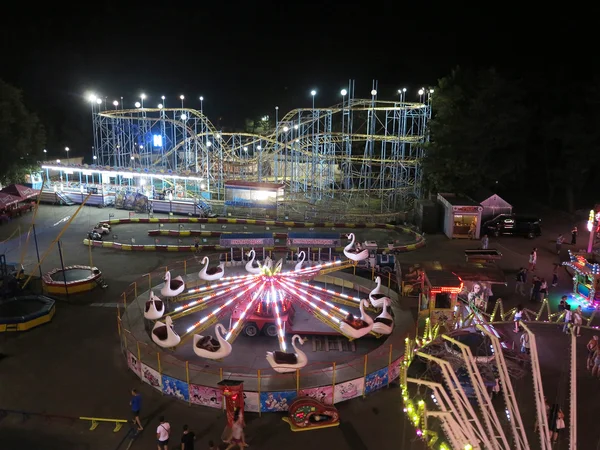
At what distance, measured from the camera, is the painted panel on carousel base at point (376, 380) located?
42.9 ft

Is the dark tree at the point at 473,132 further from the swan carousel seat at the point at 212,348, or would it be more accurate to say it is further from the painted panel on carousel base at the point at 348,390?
the swan carousel seat at the point at 212,348

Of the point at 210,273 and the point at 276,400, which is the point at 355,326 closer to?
the point at 276,400

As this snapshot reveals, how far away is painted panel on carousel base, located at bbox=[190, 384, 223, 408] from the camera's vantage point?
40.8 feet

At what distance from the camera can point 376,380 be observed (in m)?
13.2

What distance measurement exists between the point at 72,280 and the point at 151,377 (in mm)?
8895

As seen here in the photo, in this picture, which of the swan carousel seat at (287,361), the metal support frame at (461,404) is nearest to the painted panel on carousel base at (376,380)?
the swan carousel seat at (287,361)

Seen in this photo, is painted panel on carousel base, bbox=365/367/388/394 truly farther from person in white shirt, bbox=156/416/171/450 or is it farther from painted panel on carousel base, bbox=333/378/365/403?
person in white shirt, bbox=156/416/171/450

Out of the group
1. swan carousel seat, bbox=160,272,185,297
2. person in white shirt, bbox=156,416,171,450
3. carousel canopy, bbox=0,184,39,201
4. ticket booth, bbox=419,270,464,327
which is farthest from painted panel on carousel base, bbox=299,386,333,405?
carousel canopy, bbox=0,184,39,201

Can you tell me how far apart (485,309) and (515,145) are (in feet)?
72.6

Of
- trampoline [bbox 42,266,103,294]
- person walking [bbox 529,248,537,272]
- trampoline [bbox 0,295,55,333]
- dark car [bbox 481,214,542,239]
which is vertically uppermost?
dark car [bbox 481,214,542,239]

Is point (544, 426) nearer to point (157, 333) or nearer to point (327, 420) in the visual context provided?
point (327, 420)

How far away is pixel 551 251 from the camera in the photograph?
26328 millimetres

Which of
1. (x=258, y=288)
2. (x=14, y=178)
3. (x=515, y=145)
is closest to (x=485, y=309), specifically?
(x=258, y=288)

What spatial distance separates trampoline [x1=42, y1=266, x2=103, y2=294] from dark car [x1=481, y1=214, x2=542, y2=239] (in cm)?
2159
